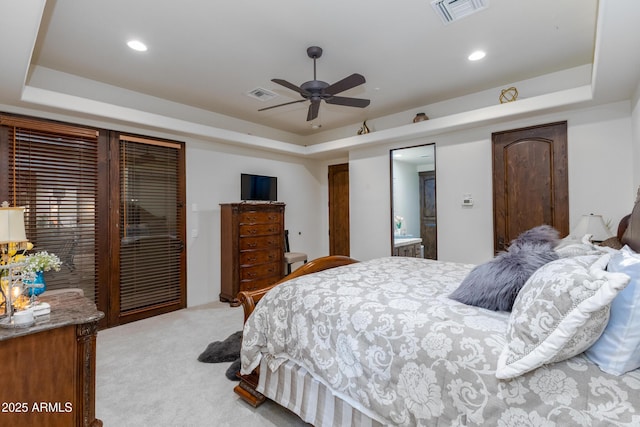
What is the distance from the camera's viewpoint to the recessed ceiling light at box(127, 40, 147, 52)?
2.71m

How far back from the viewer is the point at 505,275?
150 centimetres

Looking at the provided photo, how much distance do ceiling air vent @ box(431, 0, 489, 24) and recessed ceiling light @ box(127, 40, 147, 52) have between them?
8.24 feet

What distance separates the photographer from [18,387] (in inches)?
55.8

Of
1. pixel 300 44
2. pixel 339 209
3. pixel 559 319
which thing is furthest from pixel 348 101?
pixel 339 209

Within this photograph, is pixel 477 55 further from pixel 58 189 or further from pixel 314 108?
pixel 58 189

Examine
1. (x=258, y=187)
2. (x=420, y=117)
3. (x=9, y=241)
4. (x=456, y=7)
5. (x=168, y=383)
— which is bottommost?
(x=168, y=383)

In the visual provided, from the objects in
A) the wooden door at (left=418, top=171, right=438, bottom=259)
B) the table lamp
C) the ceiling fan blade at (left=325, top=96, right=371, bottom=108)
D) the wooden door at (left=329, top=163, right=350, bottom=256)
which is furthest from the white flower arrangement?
the wooden door at (left=418, top=171, right=438, bottom=259)

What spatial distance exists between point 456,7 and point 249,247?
11.7ft

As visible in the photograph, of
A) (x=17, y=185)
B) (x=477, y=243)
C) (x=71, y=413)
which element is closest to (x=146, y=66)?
(x=17, y=185)

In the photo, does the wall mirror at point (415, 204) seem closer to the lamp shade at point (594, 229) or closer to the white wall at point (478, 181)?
the white wall at point (478, 181)

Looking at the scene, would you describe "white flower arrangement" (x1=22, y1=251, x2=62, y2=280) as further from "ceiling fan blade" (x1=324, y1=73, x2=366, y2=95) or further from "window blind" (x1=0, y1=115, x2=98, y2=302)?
"ceiling fan blade" (x1=324, y1=73, x2=366, y2=95)

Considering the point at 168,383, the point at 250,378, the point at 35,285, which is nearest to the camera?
the point at 35,285

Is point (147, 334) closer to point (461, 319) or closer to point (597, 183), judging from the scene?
point (461, 319)

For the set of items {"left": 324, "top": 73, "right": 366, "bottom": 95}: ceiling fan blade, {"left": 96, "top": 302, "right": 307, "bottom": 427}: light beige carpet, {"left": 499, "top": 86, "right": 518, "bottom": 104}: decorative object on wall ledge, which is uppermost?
{"left": 499, "top": 86, "right": 518, "bottom": 104}: decorative object on wall ledge
